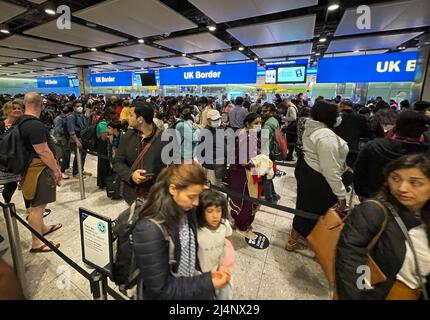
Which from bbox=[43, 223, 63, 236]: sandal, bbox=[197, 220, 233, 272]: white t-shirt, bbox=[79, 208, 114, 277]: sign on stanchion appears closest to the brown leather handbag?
bbox=[197, 220, 233, 272]: white t-shirt

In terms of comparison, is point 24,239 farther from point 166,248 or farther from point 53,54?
point 53,54

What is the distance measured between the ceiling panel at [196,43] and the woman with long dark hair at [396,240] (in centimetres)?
666

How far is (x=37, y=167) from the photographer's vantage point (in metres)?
2.50

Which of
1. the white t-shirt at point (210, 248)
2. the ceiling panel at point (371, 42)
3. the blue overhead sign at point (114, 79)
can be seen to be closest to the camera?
the white t-shirt at point (210, 248)

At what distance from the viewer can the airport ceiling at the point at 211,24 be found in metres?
4.62

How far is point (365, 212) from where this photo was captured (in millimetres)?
1129

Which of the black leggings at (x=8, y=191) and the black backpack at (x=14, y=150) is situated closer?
the black backpack at (x=14, y=150)

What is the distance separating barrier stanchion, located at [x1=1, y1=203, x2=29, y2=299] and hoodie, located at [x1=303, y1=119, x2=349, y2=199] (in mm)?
2810

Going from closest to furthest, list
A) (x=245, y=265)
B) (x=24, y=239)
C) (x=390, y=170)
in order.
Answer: (x=390, y=170) < (x=245, y=265) < (x=24, y=239)

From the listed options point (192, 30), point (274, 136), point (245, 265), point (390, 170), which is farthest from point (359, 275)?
point (192, 30)

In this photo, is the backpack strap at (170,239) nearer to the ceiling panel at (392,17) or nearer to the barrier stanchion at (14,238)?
the barrier stanchion at (14,238)

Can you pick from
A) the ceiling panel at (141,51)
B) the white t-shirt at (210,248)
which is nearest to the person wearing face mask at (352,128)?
the white t-shirt at (210,248)

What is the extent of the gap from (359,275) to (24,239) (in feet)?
12.6

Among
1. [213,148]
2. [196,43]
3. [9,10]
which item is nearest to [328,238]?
[213,148]
